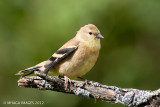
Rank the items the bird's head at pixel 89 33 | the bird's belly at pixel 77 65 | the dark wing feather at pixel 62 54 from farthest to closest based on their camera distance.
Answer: the bird's head at pixel 89 33 < the dark wing feather at pixel 62 54 < the bird's belly at pixel 77 65

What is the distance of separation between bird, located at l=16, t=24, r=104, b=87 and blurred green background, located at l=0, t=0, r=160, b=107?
0.40m

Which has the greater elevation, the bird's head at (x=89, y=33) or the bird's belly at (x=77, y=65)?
the bird's head at (x=89, y=33)

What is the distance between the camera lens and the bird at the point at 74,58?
23.5 feet

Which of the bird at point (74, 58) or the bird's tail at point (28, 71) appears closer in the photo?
the bird at point (74, 58)

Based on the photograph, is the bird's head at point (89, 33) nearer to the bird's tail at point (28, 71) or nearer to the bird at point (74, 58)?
the bird at point (74, 58)

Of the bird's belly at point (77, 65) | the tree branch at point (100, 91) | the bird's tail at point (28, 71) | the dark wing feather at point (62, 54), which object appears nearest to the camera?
the tree branch at point (100, 91)

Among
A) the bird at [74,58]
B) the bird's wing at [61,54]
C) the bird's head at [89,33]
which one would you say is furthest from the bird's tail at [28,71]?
the bird's head at [89,33]

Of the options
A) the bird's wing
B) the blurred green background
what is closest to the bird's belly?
the bird's wing

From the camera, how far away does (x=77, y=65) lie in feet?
23.4

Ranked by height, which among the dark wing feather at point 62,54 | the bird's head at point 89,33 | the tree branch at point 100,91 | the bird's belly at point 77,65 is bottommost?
Result: the tree branch at point 100,91

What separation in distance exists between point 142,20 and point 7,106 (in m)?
3.70

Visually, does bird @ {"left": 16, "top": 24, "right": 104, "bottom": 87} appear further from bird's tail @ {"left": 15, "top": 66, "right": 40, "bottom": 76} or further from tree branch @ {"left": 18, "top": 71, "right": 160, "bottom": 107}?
tree branch @ {"left": 18, "top": 71, "right": 160, "bottom": 107}

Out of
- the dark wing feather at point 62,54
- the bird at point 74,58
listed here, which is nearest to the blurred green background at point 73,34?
the bird at point 74,58

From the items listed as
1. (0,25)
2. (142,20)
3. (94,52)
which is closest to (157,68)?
(142,20)
